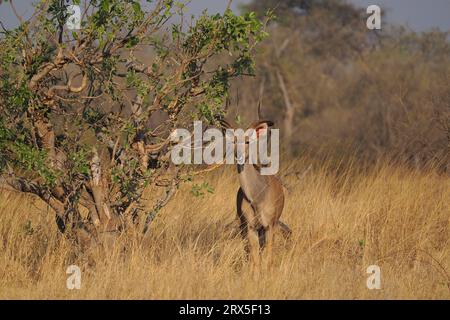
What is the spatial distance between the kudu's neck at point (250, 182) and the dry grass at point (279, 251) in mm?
481

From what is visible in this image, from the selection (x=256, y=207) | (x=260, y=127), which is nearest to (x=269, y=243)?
(x=256, y=207)

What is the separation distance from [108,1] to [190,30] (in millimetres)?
811

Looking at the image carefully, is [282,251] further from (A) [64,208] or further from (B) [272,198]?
(A) [64,208]

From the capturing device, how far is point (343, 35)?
31.8 m

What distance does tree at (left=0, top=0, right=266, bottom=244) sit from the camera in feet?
21.6

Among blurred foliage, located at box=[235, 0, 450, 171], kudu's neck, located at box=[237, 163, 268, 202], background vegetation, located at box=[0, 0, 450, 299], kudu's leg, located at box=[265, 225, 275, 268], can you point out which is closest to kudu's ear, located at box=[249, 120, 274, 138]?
background vegetation, located at box=[0, 0, 450, 299]

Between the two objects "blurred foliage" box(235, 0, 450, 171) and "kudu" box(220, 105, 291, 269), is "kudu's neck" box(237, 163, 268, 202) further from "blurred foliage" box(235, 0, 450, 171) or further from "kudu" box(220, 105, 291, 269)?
"blurred foliage" box(235, 0, 450, 171)

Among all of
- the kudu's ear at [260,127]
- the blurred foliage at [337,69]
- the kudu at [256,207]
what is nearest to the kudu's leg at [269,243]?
the kudu at [256,207]

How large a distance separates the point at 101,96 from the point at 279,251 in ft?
8.08

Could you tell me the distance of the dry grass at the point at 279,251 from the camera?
6.38 meters

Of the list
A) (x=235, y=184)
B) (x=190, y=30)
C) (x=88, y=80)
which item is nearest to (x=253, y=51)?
(x=190, y=30)

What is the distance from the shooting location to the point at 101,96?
6930 mm

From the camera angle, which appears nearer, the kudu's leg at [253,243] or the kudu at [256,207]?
the kudu's leg at [253,243]

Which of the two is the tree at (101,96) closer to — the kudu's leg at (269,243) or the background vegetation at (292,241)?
the background vegetation at (292,241)
